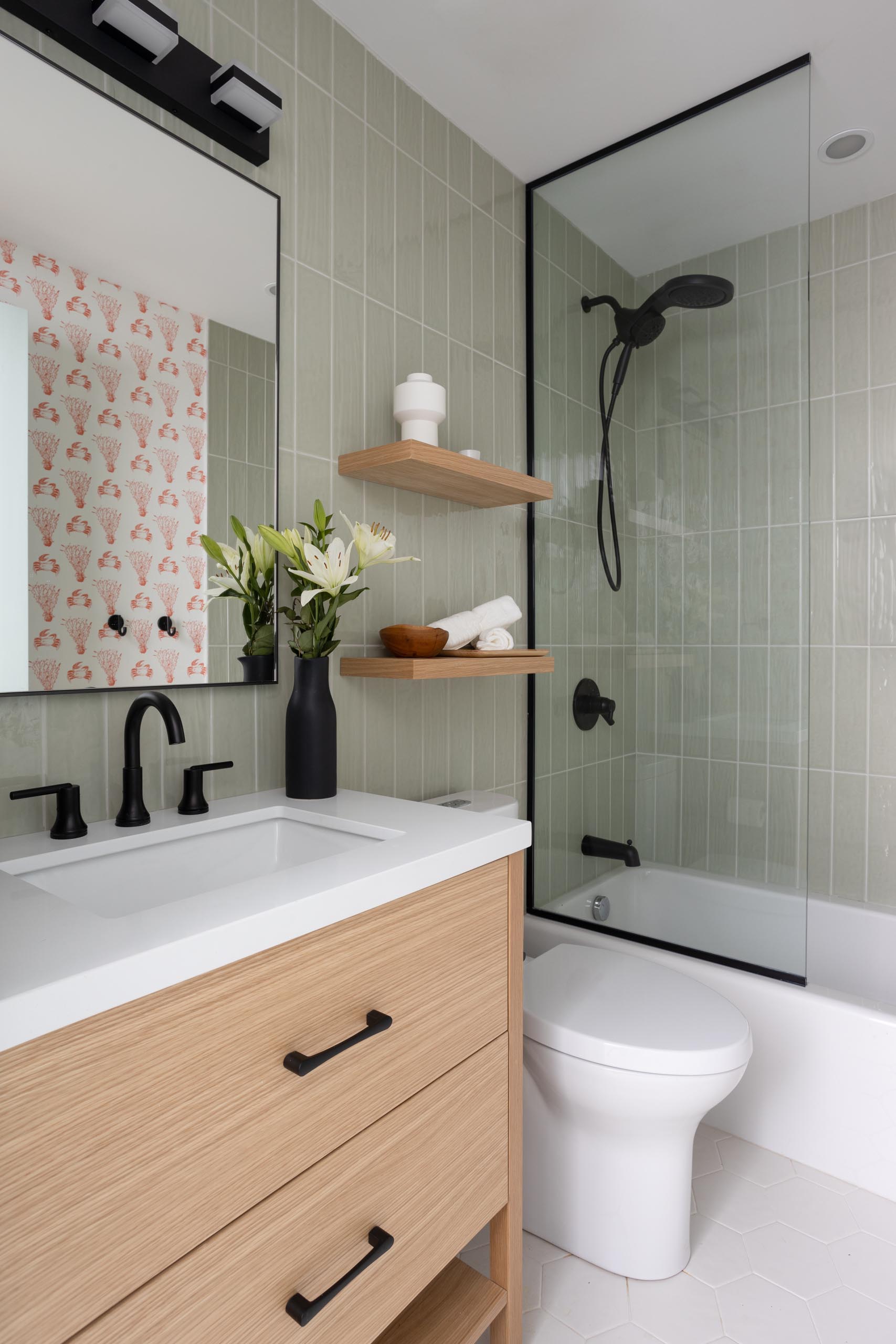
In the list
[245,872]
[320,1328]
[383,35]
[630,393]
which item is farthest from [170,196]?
[320,1328]

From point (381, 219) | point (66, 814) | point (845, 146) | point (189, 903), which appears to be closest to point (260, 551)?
point (66, 814)

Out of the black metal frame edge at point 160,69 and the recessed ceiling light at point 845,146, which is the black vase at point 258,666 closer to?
the black metal frame edge at point 160,69

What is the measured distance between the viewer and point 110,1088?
63cm

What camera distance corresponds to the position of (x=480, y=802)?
1.83 metres

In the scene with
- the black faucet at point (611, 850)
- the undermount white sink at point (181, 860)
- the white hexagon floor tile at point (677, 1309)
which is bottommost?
the white hexagon floor tile at point (677, 1309)

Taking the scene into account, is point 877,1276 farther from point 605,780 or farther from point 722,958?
point 605,780

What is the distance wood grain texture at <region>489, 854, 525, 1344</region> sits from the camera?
1144mm

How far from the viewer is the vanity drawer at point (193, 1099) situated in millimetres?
578

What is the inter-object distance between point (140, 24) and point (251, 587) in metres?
0.85

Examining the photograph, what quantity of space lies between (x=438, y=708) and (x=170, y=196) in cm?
114

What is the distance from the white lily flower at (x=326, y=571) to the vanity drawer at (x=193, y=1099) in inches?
21.9

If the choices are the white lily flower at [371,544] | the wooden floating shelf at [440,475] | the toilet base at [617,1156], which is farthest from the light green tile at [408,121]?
the toilet base at [617,1156]

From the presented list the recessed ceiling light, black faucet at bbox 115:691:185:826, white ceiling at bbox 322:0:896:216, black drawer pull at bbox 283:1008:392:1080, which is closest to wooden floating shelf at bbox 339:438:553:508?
black faucet at bbox 115:691:185:826

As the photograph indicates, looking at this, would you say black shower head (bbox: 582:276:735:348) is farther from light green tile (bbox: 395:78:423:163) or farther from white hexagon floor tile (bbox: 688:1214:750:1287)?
white hexagon floor tile (bbox: 688:1214:750:1287)
